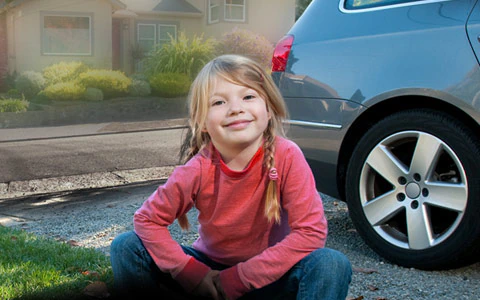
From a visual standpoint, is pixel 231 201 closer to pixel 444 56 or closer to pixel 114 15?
pixel 444 56

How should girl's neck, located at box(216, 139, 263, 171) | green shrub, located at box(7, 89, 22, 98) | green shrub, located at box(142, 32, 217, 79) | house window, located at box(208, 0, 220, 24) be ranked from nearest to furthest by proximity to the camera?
girl's neck, located at box(216, 139, 263, 171), green shrub, located at box(7, 89, 22, 98), green shrub, located at box(142, 32, 217, 79), house window, located at box(208, 0, 220, 24)

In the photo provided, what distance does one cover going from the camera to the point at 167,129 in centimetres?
681

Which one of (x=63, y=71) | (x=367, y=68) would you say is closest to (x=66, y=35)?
(x=63, y=71)

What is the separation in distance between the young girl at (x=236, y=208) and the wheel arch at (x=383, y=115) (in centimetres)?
120

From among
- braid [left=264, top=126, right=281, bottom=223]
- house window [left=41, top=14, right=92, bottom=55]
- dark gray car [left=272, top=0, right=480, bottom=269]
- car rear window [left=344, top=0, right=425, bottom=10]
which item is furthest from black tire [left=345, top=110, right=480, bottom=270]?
house window [left=41, top=14, right=92, bottom=55]

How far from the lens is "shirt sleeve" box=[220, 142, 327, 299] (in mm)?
2041

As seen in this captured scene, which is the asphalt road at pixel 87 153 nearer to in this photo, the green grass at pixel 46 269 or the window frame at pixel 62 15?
the window frame at pixel 62 15

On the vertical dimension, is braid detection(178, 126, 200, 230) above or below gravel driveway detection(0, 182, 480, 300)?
above

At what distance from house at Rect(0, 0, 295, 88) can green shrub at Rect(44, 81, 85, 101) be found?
0.23 meters

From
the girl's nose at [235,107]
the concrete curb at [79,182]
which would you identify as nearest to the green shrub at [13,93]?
the concrete curb at [79,182]

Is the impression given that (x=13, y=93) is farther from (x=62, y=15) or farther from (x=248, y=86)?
(x=248, y=86)

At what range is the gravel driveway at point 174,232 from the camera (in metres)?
2.89

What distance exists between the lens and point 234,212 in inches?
84.4

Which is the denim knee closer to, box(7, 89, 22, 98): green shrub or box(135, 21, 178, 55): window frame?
box(7, 89, 22, 98): green shrub
